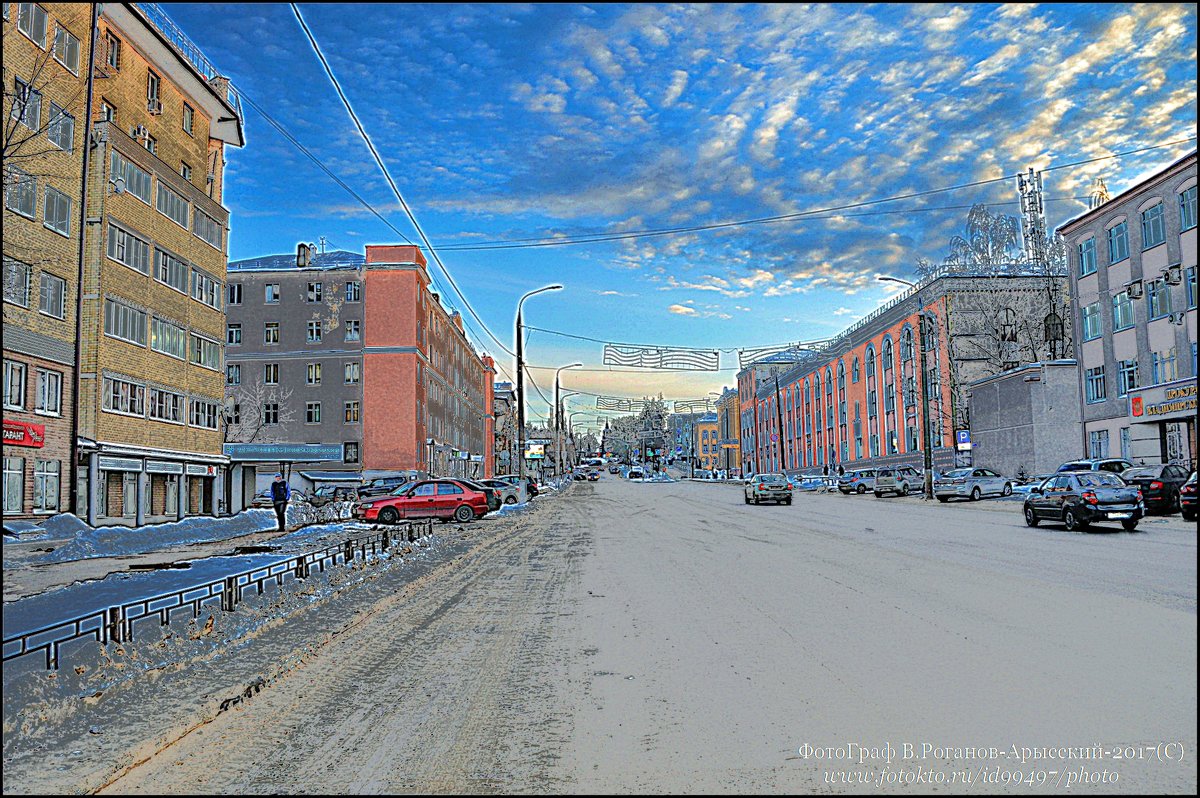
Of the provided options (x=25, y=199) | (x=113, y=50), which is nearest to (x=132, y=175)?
(x=113, y=50)

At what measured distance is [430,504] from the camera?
30.4m

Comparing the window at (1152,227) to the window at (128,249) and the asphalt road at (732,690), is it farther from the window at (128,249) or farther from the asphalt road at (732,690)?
the window at (128,249)

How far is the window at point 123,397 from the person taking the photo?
103 feet

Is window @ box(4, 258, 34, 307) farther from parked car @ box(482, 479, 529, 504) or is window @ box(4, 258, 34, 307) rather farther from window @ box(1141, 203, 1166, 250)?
window @ box(1141, 203, 1166, 250)

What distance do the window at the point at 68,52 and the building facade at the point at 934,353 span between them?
117 ft

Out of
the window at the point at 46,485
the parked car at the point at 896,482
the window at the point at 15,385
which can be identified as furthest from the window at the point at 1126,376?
the window at the point at 15,385

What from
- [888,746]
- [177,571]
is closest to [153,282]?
[177,571]

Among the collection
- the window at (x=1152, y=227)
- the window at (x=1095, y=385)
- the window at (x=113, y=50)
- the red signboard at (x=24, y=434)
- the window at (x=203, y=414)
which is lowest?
the red signboard at (x=24, y=434)

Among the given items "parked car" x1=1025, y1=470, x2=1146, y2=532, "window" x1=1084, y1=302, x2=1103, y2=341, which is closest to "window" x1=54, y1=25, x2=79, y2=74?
"parked car" x1=1025, y1=470, x2=1146, y2=532

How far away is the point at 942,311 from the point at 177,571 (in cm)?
5496

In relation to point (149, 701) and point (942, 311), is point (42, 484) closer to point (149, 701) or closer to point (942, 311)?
point (149, 701)

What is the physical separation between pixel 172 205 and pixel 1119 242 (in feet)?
138

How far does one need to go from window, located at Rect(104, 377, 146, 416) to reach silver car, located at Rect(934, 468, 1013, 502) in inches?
1445

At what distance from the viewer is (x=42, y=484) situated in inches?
1081
